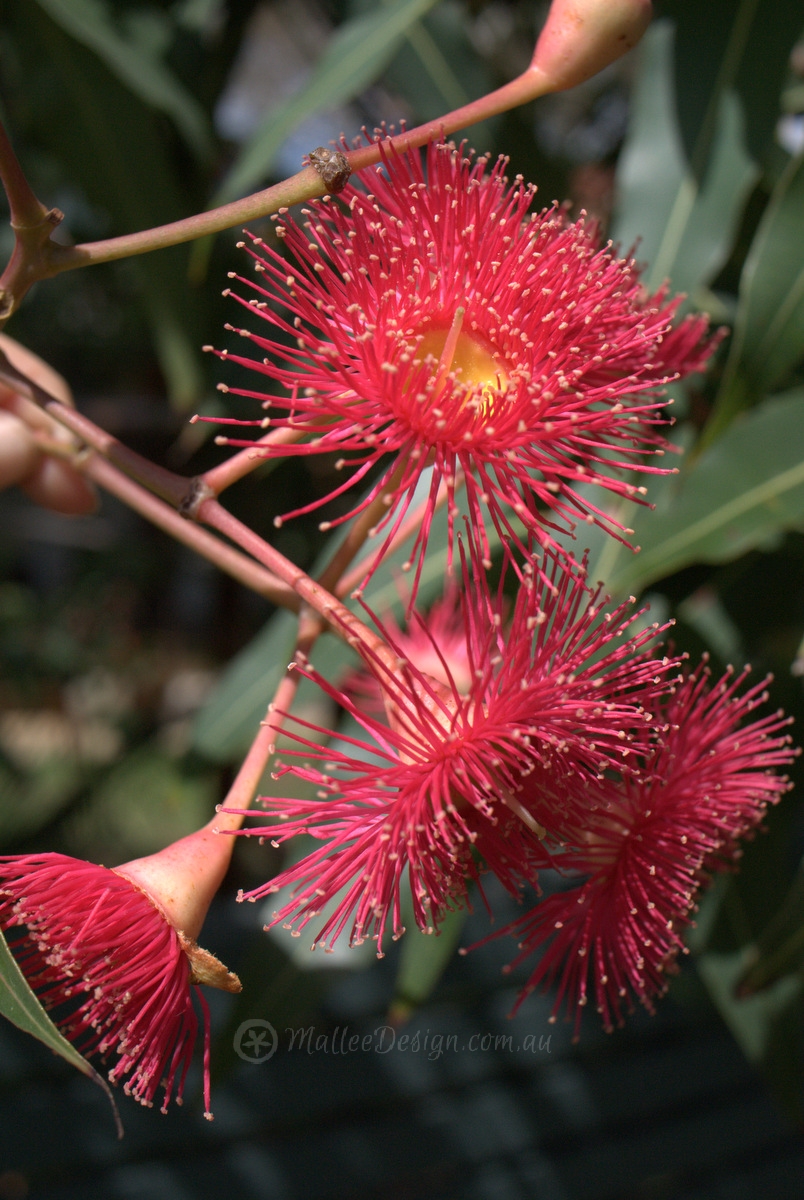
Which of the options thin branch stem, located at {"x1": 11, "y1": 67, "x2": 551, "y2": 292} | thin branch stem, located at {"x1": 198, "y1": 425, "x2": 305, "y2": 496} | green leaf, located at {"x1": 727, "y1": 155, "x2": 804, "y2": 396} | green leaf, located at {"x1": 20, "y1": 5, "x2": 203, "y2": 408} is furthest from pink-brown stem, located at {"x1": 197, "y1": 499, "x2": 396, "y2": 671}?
green leaf, located at {"x1": 20, "y1": 5, "x2": 203, "y2": 408}

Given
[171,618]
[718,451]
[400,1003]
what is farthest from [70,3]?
[171,618]

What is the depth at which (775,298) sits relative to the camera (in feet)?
2.18

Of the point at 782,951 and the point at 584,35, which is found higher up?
the point at 584,35

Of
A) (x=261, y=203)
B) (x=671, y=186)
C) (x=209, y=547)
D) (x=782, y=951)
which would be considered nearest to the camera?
(x=261, y=203)

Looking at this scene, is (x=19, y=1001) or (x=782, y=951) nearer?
(x=19, y=1001)

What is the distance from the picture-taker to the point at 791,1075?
79 cm

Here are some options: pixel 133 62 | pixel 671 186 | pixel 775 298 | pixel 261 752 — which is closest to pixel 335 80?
pixel 133 62

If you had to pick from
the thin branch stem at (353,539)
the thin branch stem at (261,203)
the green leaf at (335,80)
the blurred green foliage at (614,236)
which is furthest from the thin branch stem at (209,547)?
the green leaf at (335,80)

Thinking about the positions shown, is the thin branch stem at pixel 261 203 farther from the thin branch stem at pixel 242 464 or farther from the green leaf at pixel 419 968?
the green leaf at pixel 419 968

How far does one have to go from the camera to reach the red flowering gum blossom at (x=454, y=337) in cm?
38

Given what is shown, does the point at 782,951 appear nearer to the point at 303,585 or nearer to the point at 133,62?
the point at 303,585

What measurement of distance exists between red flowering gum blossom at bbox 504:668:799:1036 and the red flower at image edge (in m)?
0.17

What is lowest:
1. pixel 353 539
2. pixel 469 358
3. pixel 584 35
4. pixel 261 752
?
pixel 261 752

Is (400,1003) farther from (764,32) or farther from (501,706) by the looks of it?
(764,32)
